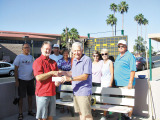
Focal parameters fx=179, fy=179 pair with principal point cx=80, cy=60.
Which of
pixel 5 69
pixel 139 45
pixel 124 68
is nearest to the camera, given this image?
pixel 124 68

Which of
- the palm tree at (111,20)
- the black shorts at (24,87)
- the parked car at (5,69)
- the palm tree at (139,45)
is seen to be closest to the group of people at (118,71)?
the black shorts at (24,87)

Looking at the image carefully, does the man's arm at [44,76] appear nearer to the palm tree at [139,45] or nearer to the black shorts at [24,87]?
the black shorts at [24,87]

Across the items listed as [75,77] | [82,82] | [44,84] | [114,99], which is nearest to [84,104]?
[82,82]

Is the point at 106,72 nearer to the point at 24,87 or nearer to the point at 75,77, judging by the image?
the point at 75,77

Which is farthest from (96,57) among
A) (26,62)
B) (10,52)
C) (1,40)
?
(1,40)

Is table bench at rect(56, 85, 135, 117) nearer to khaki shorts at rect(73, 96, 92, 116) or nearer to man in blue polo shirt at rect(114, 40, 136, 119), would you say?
man in blue polo shirt at rect(114, 40, 136, 119)

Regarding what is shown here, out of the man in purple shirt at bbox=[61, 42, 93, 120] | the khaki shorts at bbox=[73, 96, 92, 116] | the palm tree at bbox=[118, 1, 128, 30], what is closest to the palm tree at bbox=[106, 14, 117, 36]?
the palm tree at bbox=[118, 1, 128, 30]

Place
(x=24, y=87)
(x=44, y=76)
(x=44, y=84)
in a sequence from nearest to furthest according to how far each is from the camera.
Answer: (x=44, y=76), (x=44, y=84), (x=24, y=87)

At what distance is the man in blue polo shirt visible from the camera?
11.9 ft

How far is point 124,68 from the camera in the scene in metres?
3.76

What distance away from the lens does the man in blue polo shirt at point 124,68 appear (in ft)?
11.9

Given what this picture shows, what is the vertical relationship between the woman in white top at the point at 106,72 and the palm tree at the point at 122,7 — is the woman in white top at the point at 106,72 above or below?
below

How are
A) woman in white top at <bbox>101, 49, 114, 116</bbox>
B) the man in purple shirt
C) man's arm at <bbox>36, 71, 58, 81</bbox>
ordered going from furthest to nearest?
woman in white top at <bbox>101, 49, 114, 116</bbox> → the man in purple shirt → man's arm at <bbox>36, 71, 58, 81</bbox>

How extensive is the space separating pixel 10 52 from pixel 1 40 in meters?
5.14
